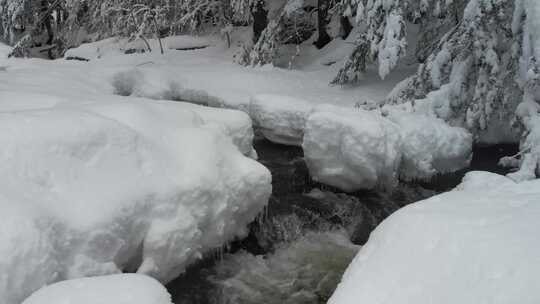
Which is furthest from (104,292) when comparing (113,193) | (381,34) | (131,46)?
(131,46)

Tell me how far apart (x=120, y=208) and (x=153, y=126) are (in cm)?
99

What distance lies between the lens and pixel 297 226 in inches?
201

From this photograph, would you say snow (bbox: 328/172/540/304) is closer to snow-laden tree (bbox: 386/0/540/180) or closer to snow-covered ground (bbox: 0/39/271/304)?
snow-covered ground (bbox: 0/39/271/304)

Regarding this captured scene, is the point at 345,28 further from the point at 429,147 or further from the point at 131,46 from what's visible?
the point at 429,147

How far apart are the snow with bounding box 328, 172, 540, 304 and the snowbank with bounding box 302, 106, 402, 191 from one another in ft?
7.53

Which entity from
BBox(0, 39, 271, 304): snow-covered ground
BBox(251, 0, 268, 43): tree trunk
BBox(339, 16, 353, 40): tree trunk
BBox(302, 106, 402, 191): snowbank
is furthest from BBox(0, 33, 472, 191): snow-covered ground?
BBox(0, 39, 271, 304): snow-covered ground

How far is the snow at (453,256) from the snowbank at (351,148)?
7.53 feet

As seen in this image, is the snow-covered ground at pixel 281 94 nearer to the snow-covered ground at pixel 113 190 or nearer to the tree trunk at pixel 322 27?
the tree trunk at pixel 322 27

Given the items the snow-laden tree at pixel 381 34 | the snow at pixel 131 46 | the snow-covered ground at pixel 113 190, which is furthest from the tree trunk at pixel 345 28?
the snow-covered ground at pixel 113 190

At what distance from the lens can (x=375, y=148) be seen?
214 inches

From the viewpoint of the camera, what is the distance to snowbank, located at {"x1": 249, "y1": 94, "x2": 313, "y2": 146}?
6578 mm

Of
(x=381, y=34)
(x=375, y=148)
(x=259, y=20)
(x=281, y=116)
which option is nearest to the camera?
(x=375, y=148)

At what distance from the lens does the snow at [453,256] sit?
2262 millimetres

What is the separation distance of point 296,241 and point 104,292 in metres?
2.57
